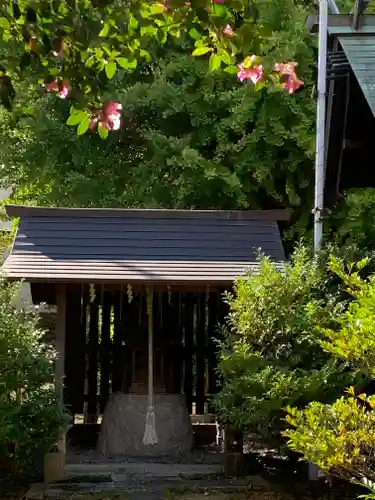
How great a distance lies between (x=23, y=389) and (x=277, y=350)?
2.32m

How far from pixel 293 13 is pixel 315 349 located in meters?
6.95

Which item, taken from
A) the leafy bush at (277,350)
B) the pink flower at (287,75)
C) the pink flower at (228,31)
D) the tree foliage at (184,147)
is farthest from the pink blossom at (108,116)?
the tree foliage at (184,147)

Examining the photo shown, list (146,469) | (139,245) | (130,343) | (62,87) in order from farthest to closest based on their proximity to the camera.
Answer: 1. (130,343)
2. (139,245)
3. (146,469)
4. (62,87)

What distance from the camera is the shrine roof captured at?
7742 mm

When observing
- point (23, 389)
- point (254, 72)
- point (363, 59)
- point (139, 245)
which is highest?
point (363, 59)

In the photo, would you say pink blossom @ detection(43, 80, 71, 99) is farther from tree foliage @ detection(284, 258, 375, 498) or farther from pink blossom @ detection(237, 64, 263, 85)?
tree foliage @ detection(284, 258, 375, 498)

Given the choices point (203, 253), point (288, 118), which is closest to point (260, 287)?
point (203, 253)

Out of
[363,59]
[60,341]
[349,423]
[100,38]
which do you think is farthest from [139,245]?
[100,38]

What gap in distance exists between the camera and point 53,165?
43.5 ft

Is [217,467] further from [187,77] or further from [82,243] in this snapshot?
[187,77]

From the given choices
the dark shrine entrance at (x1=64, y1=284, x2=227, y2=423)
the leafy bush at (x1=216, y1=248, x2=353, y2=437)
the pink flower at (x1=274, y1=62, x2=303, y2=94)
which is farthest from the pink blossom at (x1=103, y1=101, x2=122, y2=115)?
the dark shrine entrance at (x1=64, y1=284, x2=227, y2=423)

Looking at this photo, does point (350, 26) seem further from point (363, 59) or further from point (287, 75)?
point (287, 75)

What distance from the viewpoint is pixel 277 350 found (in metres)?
7.11

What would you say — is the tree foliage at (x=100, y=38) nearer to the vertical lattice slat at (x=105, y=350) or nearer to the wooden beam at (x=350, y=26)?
the wooden beam at (x=350, y=26)
